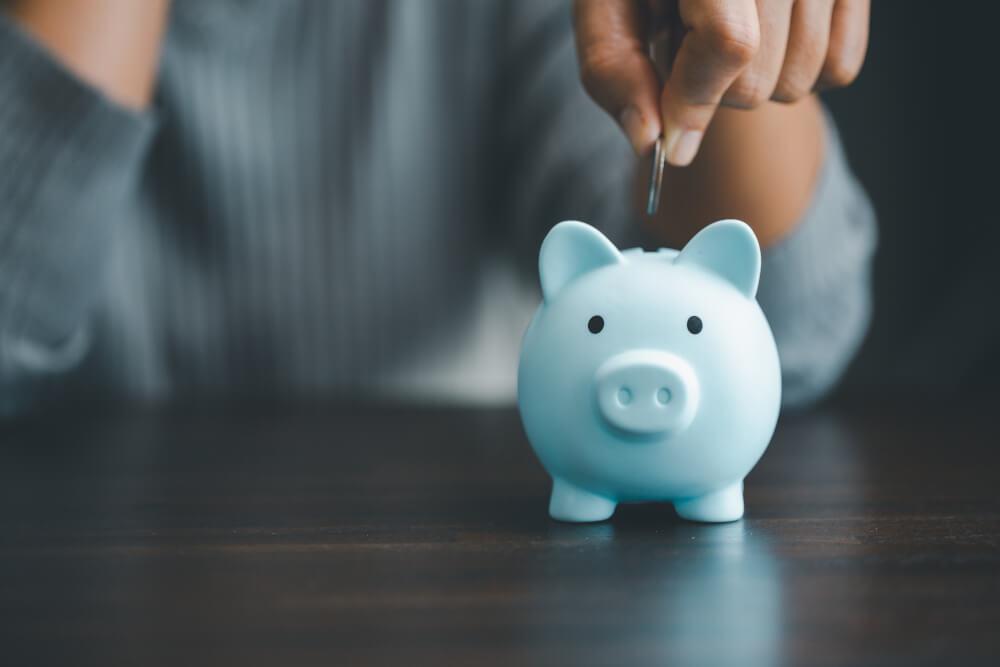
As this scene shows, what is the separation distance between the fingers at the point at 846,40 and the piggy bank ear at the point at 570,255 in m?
0.21

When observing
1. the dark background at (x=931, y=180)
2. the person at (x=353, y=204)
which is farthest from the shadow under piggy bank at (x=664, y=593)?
the dark background at (x=931, y=180)

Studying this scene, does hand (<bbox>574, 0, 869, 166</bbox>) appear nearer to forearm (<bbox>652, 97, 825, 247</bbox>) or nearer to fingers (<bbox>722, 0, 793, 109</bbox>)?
fingers (<bbox>722, 0, 793, 109</bbox>)

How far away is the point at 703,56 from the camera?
550 mm

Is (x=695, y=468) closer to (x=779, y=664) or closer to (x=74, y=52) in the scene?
(x=779, y=664)

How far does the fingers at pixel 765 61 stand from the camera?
22.8 inches

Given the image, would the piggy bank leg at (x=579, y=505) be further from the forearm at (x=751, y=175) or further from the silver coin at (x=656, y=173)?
the forearm at (x=751, y=175)

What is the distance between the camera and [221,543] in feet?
1.67

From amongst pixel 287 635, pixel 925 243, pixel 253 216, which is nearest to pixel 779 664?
pixel 287 635

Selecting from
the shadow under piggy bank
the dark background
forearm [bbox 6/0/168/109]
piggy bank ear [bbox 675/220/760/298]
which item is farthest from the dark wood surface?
the dark background

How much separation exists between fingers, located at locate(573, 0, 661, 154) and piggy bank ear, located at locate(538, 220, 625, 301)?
0.08 m

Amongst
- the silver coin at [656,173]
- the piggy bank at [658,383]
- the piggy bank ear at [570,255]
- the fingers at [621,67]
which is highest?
the fingers at [621,67]

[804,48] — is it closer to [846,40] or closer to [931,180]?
[846,40]

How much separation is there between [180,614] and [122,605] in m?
0.03

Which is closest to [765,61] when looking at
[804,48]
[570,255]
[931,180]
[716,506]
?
[804,48]
